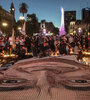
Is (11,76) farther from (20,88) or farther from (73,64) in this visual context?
(73,64)

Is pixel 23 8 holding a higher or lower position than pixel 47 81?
higher

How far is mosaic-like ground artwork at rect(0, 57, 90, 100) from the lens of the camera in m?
2.65

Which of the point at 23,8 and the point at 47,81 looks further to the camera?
the point at 23,8

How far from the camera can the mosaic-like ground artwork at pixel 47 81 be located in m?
2.65

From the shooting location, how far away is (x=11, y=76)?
3643 millimetres

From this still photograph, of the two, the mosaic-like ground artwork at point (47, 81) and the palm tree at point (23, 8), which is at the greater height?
the palm tree at point (23, 8)

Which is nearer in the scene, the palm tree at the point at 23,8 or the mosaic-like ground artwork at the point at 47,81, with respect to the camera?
the mosaic-like ground artwork at the point at 47,81

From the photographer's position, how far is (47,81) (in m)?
3.13

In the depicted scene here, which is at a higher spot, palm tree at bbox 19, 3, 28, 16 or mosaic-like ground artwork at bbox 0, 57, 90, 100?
palm tree at bbox 19, 3, 28, 16

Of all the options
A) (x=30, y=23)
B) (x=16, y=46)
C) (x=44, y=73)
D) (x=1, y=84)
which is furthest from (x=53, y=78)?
(x=30, y=23)

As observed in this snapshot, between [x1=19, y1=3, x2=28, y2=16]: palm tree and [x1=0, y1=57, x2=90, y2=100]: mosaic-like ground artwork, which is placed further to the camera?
[x1=19, y1=3, x2=28, y2=16]: palm tree

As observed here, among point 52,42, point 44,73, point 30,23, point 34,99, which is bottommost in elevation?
point 34,99

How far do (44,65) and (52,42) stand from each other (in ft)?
46.9

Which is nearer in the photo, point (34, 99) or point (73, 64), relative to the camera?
point (34, 99)
